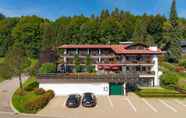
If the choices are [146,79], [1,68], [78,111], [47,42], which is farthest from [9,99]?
[47,42]

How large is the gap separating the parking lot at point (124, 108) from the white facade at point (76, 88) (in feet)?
11.3

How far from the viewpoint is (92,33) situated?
411 feet

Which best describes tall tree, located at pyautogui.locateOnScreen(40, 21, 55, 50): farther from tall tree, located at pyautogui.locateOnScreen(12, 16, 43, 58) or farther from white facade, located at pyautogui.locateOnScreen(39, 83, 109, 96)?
white facade, located at pyautogui.locateOnScreen(39, 83, 109, 96)

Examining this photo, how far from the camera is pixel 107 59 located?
87.2 m

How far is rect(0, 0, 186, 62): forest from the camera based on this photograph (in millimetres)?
120938

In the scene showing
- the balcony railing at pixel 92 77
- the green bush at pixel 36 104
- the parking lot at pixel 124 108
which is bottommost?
the parking lot at pixel 124 108

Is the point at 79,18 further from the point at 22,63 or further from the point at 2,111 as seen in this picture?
→ the point at 2,111

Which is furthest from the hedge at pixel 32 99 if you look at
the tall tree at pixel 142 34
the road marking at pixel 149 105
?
the tall tree at pixel 142 34

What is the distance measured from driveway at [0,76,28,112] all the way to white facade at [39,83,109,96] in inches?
266

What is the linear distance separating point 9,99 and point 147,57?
34.8 m

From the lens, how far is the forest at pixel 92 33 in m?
121

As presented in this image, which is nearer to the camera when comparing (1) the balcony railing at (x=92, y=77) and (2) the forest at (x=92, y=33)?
(1) the balcony railing at (x=92, y=77)

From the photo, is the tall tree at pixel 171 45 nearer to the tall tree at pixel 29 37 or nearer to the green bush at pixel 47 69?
the green bush at pixel 47 69

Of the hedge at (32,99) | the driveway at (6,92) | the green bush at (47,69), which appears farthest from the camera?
the green bush at (47,69)
